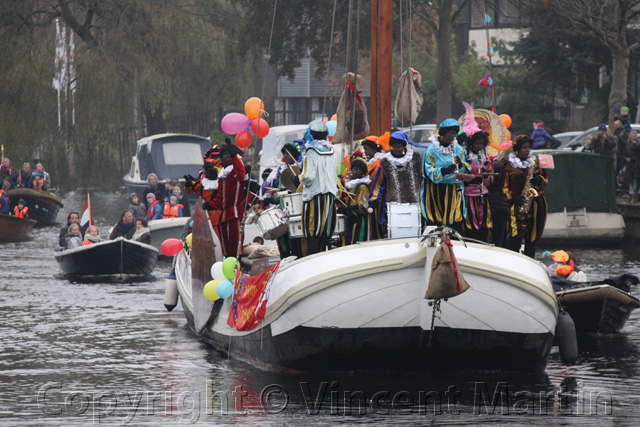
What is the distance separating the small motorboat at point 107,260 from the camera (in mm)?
20781

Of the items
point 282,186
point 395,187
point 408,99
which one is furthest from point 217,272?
point 408,99

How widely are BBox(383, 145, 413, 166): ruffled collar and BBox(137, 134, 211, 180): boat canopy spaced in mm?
24368

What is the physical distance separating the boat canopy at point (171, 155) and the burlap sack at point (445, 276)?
26.2 meters

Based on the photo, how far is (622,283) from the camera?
14.6m

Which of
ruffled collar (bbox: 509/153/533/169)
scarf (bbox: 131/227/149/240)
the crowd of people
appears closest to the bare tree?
scarf (bbox: 131/227/149/240)

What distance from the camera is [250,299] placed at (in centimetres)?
1190

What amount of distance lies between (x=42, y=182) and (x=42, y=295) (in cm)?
1385

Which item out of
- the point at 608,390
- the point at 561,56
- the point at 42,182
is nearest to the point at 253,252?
the point at 608,390

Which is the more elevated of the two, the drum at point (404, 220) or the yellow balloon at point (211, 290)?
the drum at point (404, 220)

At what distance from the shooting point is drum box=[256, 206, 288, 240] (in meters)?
12.0

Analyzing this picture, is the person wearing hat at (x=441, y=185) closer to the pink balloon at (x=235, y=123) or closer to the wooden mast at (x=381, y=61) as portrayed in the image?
the pink balloon at (x=235, y=123)

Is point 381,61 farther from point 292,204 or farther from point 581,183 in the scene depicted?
point 581,183

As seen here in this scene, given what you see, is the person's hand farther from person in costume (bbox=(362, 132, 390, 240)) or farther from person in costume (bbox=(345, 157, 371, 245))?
person in costume (bbox=(345, 157, 371, 245))

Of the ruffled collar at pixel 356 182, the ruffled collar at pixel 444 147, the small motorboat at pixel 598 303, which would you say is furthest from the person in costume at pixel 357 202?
the small motorboat at pixel 598 303
